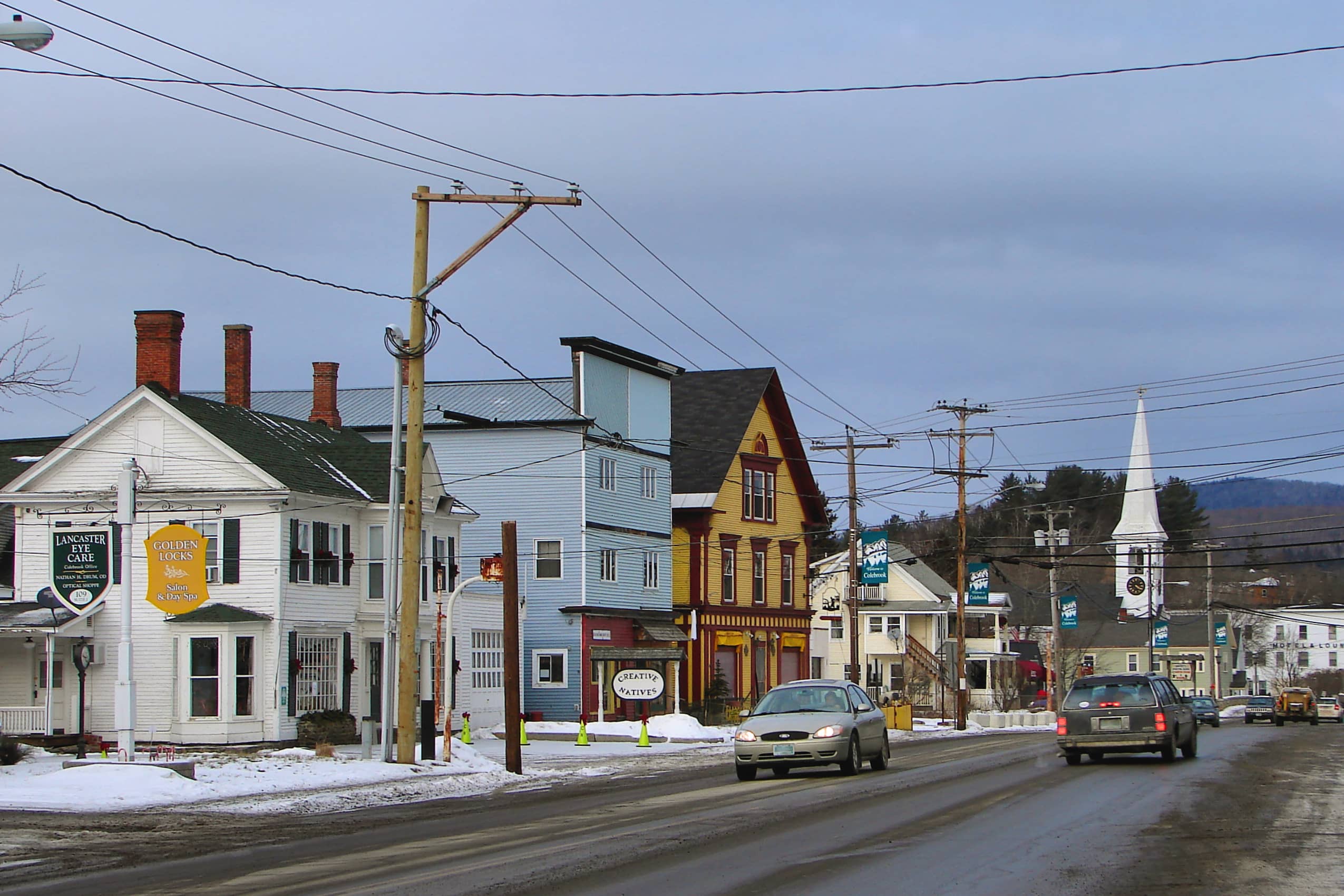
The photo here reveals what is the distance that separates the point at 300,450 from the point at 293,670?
20.8 ft

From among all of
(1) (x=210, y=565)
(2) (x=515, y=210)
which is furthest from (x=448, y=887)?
(1) (x=210, y=565)

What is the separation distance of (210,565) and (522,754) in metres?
8.68

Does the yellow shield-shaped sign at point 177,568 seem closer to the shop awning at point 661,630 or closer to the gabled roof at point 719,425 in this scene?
the shop awning at point 661,630

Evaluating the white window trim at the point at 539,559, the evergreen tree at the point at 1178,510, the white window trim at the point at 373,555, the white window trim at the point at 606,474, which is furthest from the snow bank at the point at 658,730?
the evergreen tree at the point at 1178,510

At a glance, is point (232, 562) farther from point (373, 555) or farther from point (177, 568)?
point (177, 568)

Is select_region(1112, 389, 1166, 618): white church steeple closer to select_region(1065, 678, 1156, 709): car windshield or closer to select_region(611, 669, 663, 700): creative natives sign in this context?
select_region(611, 669, 663, 700): creative natives sign

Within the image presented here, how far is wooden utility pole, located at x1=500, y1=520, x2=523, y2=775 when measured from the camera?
2873 centimetres

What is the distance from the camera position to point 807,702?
2614 centimetres

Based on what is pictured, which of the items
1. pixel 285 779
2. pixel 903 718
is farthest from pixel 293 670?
pixel 903 718

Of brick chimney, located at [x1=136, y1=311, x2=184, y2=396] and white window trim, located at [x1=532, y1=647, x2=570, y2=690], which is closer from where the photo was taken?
brick chimney, located at [x1=136, y1=311, x2=184, y2=396]

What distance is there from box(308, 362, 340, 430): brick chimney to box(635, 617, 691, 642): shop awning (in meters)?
12.8

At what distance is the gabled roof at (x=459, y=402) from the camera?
51344mm

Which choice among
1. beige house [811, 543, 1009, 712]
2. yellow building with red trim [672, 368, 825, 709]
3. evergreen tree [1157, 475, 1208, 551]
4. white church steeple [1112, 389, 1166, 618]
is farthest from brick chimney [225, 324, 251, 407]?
evergreen tree [1157, 475, 1208, 551]

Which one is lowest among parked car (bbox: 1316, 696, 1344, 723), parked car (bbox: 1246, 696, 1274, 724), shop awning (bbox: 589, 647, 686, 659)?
parked car (bbox: 1316, 696, 1344, 723)
